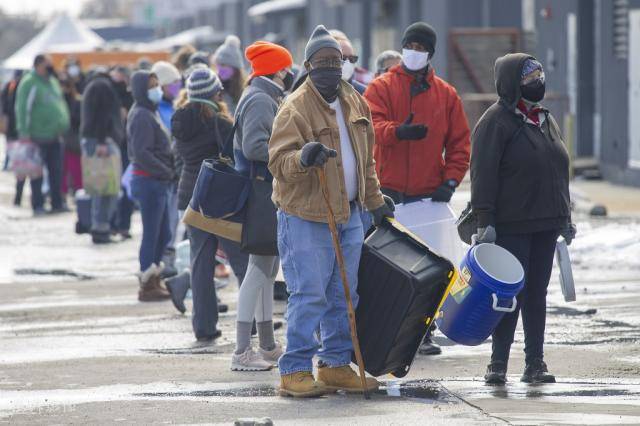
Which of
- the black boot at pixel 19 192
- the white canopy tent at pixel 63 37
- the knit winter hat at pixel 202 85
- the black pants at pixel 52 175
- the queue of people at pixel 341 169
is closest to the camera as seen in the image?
the queue of people at pixel 341 169

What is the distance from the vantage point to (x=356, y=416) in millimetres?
7684

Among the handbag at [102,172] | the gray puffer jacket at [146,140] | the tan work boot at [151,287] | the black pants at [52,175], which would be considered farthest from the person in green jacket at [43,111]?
the tan work boot at [151,287]

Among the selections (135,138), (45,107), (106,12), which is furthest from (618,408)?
(106,12)

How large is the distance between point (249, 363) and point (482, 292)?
1616 mm

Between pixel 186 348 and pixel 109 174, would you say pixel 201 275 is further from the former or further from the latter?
pixel 109 174

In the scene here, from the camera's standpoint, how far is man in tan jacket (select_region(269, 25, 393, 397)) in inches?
316

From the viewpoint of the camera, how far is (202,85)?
34.0 ft

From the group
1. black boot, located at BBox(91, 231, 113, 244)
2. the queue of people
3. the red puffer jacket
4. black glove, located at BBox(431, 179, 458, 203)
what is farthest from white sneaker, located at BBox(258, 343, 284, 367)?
black boot, located at BBox(91, 231, 113, 244)

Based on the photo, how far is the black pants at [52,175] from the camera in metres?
21.3

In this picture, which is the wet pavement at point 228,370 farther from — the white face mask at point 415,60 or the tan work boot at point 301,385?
the white face mask at point 415,60

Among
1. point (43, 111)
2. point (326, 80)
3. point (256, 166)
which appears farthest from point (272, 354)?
point (43, 111)

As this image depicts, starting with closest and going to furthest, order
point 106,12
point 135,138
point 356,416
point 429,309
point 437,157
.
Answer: point 356,416, point 429,309, point 437,157, point 135,138, point 106,12

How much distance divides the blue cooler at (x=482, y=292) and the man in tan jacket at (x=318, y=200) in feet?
1.71

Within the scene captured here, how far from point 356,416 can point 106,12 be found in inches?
5436
